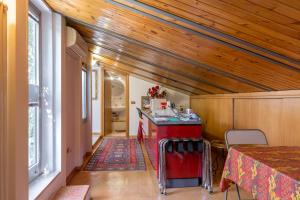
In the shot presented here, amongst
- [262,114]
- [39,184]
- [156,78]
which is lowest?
[39,184]

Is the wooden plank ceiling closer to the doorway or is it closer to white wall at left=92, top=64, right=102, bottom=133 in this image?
white wall at left=92, top=64, right=102, bottom=133

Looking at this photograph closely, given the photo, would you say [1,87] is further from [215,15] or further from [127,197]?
[127,197]

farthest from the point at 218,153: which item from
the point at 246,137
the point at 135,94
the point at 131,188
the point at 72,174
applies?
the point at 135,94

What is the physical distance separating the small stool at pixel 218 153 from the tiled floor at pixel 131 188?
69 cm

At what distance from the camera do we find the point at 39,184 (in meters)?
2.43

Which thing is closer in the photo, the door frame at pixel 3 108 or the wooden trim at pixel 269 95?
the door frame at pixel 3 108

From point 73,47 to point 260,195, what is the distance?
115 inches

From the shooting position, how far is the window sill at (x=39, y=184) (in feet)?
7.23

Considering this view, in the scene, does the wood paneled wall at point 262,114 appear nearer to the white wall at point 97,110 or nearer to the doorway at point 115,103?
the doorway at point 115,103

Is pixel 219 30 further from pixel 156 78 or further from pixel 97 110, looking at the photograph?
pixel 97 110

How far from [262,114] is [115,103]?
5653 millimetres

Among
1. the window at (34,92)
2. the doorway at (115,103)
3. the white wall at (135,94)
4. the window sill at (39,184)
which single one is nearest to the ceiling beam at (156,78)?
the white wall at (135,94)

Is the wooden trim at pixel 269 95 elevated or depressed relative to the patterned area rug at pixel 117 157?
elevated

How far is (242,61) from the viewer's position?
8.89ft
